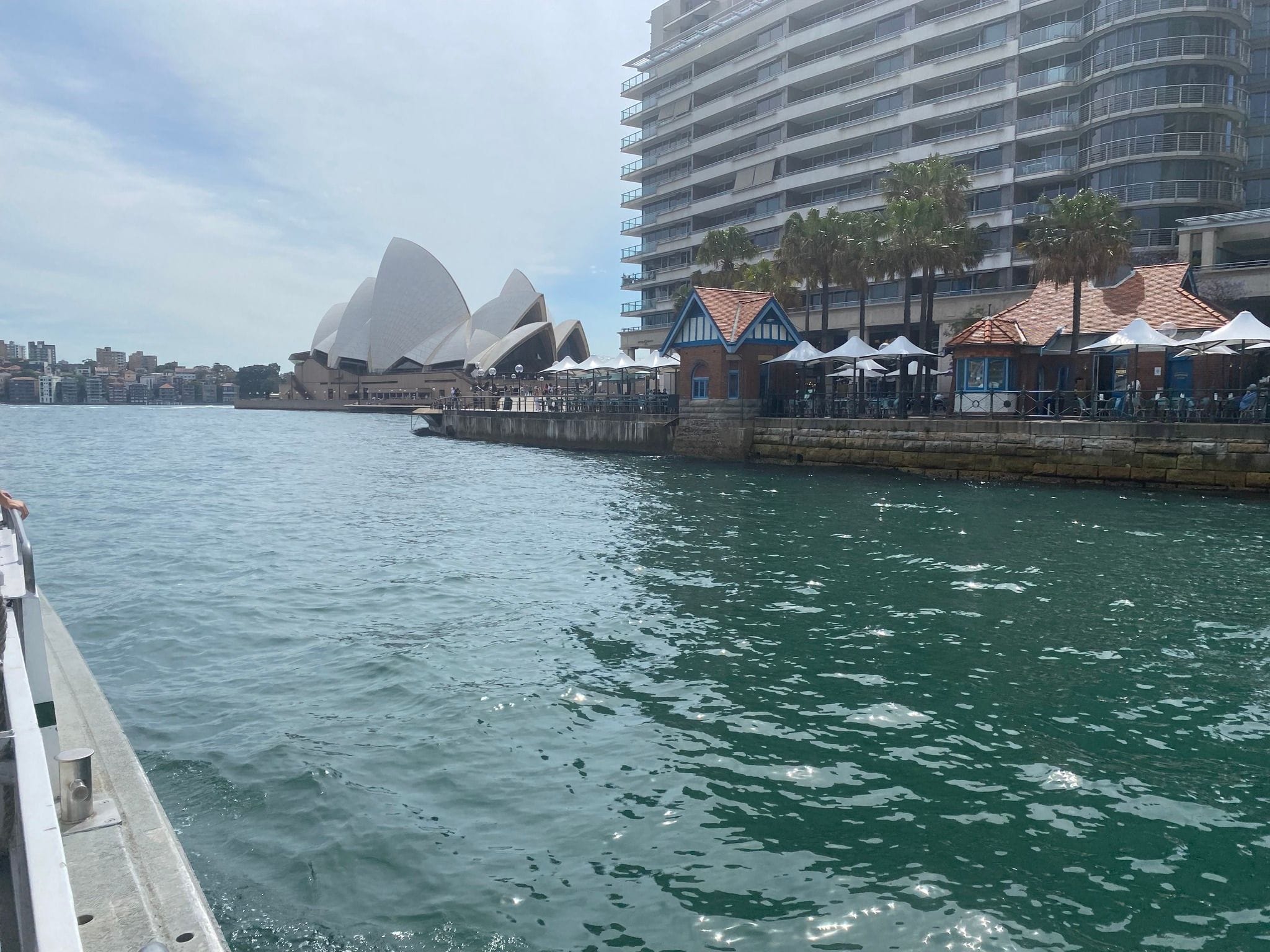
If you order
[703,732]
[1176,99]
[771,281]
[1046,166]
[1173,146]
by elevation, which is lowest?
[703,732]

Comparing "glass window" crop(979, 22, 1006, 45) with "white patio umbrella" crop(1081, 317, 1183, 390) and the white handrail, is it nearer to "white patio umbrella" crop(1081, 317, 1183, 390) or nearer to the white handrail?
"white patio umbrella" crop(1081, 317, 1183, 390)

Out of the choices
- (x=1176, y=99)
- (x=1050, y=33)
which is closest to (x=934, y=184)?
(x=1176, y=99)

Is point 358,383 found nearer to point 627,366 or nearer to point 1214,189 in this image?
point 627,366

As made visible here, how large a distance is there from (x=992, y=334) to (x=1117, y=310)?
5919mm

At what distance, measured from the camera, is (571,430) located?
154 feet

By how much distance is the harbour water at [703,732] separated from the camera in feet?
16.3

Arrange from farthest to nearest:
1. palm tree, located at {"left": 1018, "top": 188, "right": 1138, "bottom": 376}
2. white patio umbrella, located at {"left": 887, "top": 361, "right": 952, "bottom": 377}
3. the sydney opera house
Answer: the sydney opera house < white patio umbrella, located at {"left": 887, "top": 361, "right": 952, "bottom": 377} < palm tree, located at {"left": 1018, "top": 188, "right": 1138, "bottom": 376}

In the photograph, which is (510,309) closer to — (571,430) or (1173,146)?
(571,430)

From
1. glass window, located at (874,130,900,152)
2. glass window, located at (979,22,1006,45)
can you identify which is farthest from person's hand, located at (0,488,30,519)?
glass window, located at (874,130,900,152)

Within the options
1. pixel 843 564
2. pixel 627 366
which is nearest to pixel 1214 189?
pixel 627 366

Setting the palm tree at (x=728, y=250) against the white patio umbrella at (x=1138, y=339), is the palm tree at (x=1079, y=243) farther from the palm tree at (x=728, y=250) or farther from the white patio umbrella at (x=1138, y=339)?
the palm tree at (x=728, y=250)

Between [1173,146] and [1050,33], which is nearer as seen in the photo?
[1173,146]

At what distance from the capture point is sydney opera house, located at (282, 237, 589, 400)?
10750cm

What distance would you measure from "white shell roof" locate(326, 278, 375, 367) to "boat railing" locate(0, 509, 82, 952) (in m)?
121
